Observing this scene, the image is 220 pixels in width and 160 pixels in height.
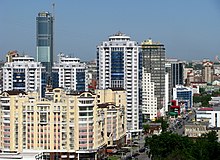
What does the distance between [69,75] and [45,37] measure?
12474 millimetres

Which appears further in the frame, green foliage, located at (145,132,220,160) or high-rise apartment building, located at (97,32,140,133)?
high-rise apartment building, located at (97,32,140,133)

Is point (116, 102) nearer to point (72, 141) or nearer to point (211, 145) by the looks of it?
point (72, 141)

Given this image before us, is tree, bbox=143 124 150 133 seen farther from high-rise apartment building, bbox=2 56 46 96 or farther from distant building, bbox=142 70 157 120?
high-rise apartment building, bbox=2 56 46 96

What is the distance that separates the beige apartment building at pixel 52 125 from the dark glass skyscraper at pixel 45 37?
1726 cm

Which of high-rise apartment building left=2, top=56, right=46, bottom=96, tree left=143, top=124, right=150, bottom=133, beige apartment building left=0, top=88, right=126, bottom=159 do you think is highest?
high-rise apartment building left=2, top=56, right=46, bottom=96

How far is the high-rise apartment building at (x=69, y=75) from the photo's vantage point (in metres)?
16.3

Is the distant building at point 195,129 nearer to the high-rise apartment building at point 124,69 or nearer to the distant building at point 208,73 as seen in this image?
the high-rise apartment building at point 124,69

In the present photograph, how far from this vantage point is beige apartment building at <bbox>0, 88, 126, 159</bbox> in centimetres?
1022

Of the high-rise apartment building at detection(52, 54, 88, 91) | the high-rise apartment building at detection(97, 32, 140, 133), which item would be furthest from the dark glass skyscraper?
the high-rise apartment building at detection(97, 32, 140, 133)

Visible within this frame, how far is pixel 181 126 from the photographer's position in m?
16.7

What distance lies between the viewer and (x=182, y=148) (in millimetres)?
10375

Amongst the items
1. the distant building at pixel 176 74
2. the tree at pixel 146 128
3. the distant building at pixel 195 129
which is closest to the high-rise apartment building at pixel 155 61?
the tree at pixel 146 128

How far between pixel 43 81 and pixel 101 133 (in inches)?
204

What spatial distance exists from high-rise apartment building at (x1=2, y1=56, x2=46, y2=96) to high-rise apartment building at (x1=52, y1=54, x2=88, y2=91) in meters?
0.81
